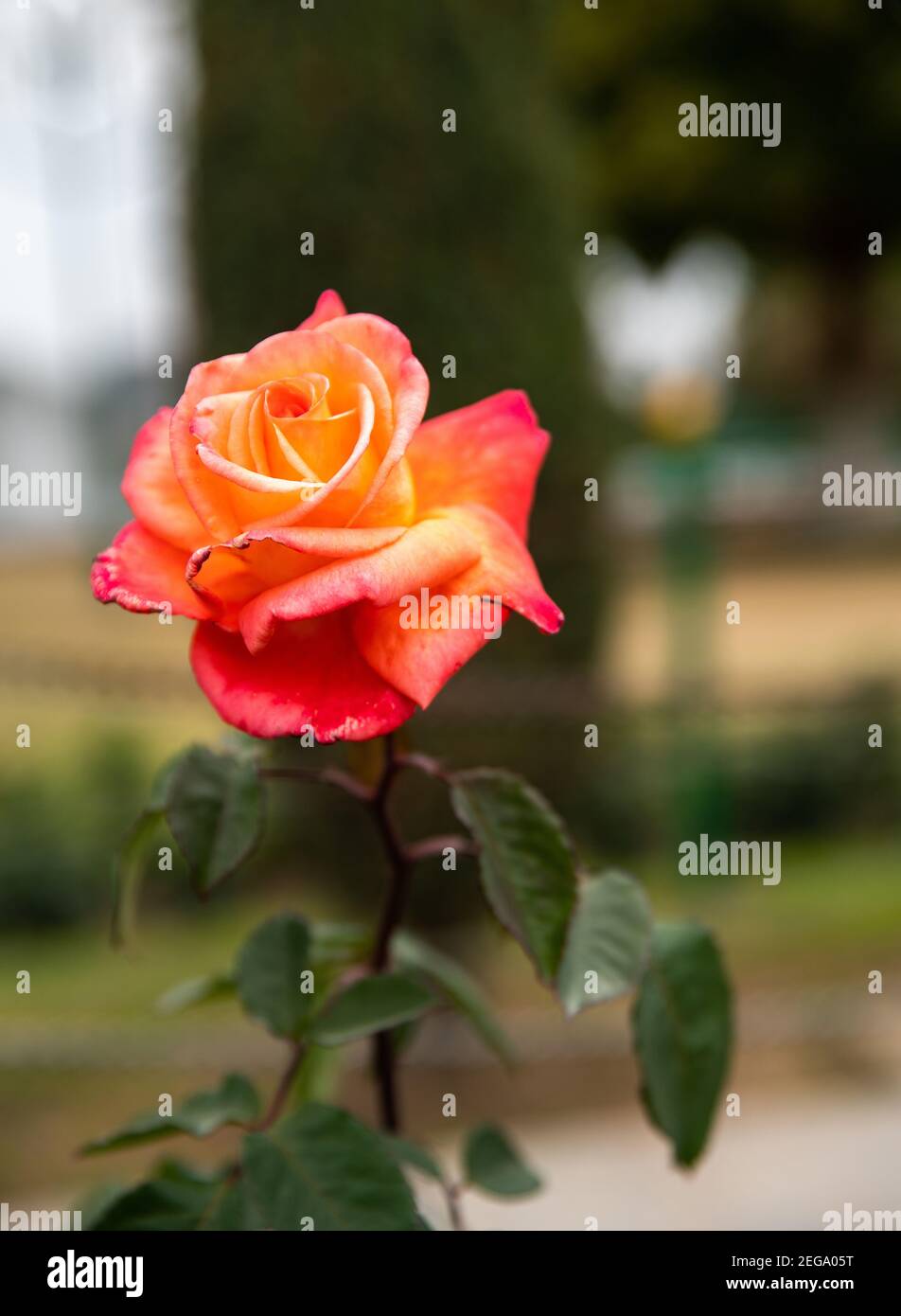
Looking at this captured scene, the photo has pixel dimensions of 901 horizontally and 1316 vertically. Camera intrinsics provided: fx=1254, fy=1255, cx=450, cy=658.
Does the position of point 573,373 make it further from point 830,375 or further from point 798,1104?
point 830,375

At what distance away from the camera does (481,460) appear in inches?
18.4

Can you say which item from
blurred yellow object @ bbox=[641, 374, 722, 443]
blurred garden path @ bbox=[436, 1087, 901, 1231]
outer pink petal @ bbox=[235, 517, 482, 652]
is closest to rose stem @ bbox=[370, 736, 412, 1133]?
outer pink petal @ bbox=[235, 517, 482, 652]

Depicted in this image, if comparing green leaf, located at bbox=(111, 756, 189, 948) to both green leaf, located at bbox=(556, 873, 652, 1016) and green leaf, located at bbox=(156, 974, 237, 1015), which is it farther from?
green leaf, located at bbox=(556, 873, 652, 1016)

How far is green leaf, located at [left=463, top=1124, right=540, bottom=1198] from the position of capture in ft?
1.95

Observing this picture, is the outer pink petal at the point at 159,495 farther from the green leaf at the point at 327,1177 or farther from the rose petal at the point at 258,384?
the green leaf at the point at 327,1177

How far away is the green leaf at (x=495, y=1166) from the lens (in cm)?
59

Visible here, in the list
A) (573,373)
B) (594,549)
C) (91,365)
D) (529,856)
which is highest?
(91,365)

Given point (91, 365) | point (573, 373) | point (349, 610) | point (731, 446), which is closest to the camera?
point (349, 610)

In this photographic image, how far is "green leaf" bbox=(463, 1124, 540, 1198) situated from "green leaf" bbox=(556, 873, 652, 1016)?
155 millimetres

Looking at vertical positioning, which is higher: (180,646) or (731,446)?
(731,446)

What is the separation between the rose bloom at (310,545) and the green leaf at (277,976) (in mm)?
173

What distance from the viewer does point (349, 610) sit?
0.42 metres
